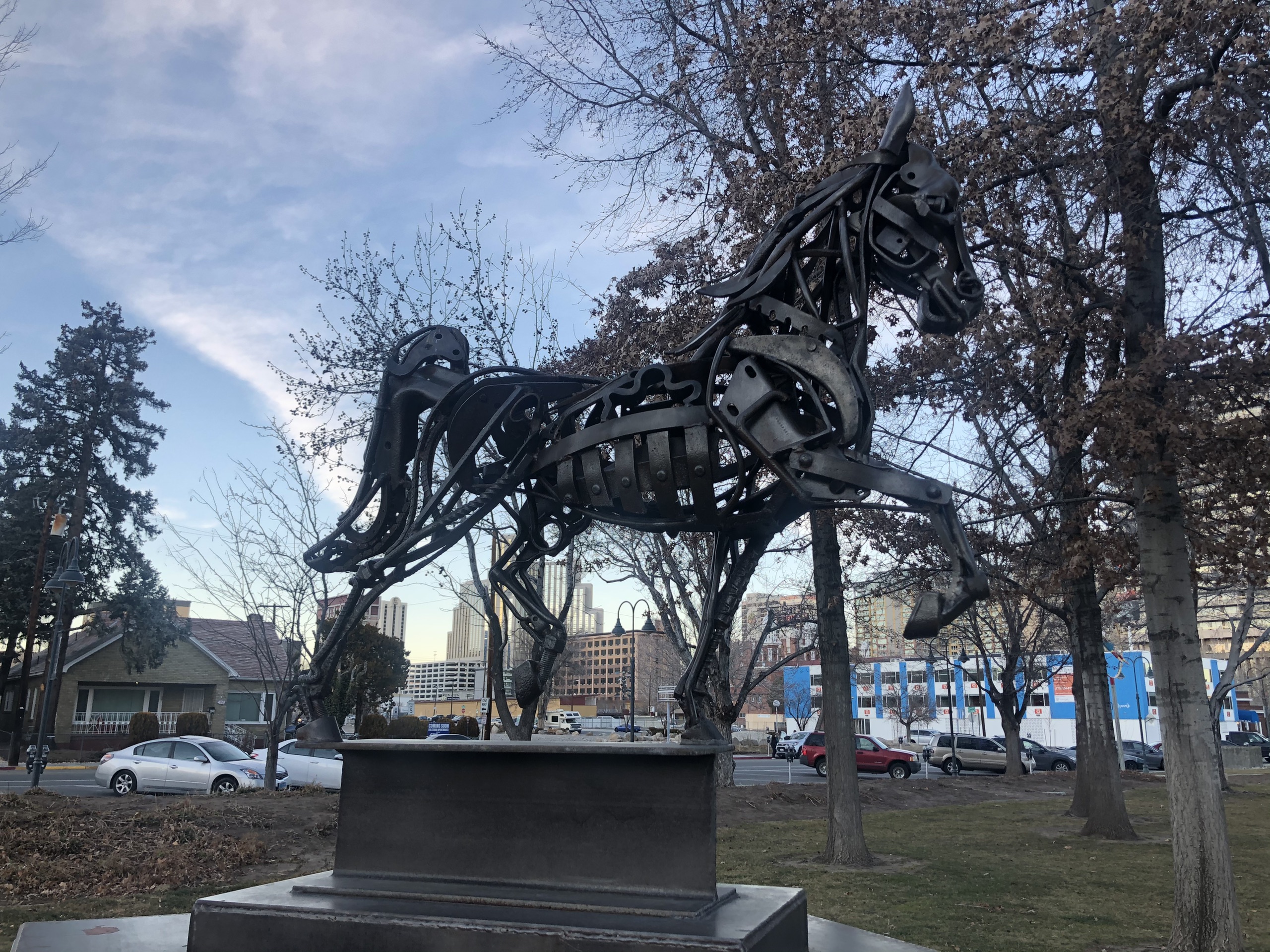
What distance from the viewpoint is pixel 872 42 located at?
34.6ft

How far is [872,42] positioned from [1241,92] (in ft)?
12.9

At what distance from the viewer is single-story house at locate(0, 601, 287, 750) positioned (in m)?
37.6

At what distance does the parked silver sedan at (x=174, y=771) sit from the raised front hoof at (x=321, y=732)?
1700cm

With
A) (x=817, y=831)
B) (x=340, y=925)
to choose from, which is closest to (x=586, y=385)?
(x=340, y=925)

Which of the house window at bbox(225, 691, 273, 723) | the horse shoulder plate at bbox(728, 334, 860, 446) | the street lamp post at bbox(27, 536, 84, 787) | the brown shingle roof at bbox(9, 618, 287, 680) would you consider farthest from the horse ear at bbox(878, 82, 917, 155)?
the house window at bbox(225, 691, 273, 723)

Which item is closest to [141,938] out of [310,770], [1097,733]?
[1097,733]

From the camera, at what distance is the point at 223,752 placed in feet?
69.2

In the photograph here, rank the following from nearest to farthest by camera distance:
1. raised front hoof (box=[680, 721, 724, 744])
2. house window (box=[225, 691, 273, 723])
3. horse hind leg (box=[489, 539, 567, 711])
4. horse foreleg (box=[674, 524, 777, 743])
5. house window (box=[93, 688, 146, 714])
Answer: raised front hoof (box=[680, 721, 724, 744])
horse foreleg (box=[674, 524, 777, 743])
horse hind leg (box=[489, 539, 567, 711])
house window (box=[93, 688, 146, 714])
house window (box=[225, 691, 273, 723])

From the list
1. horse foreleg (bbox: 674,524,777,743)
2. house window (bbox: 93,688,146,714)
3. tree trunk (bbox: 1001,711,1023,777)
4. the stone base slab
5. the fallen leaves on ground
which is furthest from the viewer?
house window (bbox: 93,688,146,714)

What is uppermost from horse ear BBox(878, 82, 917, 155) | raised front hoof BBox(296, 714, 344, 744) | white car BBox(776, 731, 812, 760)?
horse ear BBox(878, 82, 917, 155)

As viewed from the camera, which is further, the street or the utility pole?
the utility pole

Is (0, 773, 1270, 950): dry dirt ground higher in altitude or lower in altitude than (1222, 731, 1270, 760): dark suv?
higher

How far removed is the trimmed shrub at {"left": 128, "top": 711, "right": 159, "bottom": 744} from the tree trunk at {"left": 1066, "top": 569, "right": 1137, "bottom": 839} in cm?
3233

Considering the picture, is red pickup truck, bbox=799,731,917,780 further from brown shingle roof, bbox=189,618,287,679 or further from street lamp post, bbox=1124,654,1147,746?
brown shingle roof, bbox=189,618,287,679
